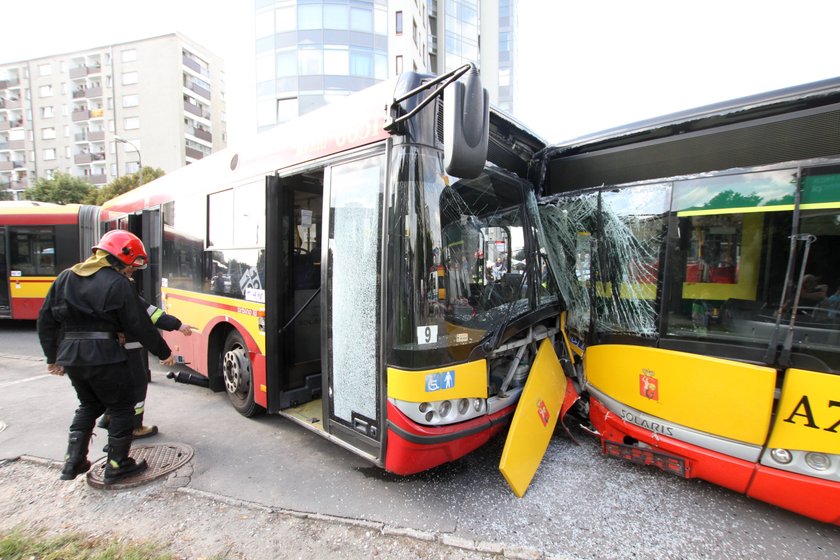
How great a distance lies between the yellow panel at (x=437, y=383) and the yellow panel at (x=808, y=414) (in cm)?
185

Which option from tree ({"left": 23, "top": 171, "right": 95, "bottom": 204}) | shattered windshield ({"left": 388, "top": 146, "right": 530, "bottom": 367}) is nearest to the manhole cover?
shattered windshield ({"left": 388, "top": 146, "right": 530, "bottom": 367})

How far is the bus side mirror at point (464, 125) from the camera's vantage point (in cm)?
224

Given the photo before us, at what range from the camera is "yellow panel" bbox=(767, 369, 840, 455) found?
2338 mm

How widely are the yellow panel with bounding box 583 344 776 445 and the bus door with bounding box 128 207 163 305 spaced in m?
6.10

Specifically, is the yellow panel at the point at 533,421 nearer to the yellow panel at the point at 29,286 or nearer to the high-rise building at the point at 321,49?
the yellow panel at the point at 29,286

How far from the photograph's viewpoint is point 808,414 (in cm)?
242

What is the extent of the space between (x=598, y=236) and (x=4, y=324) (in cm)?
1509

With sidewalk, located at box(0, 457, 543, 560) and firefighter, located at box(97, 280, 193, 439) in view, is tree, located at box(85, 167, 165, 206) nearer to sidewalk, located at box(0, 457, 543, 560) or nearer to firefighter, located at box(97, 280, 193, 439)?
firefighter, located at box(97, 280, 193, 439)

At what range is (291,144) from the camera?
3.75 metres

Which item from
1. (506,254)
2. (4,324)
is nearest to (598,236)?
(506,254)

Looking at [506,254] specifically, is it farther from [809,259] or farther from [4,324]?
[4,324]

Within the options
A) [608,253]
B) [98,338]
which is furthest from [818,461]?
[98,338]

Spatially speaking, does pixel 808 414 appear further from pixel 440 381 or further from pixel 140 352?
pixel 140 352

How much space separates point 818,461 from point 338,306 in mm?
3225
